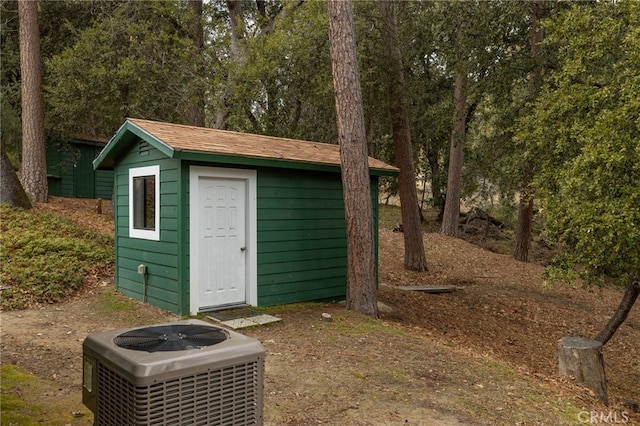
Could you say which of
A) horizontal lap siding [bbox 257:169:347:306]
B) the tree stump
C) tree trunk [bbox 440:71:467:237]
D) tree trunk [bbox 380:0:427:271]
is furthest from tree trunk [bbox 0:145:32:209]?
tree trunk [bbox 440:71:467:237]

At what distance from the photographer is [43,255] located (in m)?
9.31

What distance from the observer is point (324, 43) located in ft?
37.4

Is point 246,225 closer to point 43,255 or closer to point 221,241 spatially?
point 221,241

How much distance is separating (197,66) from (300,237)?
8.23m

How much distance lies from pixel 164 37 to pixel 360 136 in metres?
9.11

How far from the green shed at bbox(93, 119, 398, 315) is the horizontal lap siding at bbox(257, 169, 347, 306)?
0.02 metres

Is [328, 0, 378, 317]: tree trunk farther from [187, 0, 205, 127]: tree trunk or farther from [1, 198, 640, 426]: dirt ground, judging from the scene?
[187, 0, 205, 127]: tree trunk

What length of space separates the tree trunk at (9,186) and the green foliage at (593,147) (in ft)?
36.2

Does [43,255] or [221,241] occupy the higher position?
[221,241]

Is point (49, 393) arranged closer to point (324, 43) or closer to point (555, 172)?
point (555, 172)

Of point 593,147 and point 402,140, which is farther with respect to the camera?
point 402,140

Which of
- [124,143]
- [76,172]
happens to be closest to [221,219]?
[124,143]

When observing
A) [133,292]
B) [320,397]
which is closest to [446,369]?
[320,397]

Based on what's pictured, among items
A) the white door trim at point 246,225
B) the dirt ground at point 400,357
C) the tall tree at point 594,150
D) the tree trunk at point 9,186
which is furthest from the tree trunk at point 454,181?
the tree trunk at point 9,186
